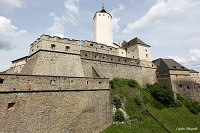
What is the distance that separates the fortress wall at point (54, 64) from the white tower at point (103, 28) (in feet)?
31.1

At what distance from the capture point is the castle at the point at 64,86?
250 inches

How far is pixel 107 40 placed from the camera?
792 inches

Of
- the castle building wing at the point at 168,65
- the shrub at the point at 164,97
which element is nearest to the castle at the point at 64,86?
the castle building wing at the point at 168,65

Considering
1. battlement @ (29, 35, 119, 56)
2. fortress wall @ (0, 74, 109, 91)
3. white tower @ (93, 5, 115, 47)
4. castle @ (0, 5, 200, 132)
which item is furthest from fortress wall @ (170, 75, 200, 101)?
battlement @ (29, 35, 119, 56)

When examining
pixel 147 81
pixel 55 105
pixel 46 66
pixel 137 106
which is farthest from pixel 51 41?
pixel 147 81

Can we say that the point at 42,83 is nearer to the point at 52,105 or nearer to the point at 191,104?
the point at 52,105

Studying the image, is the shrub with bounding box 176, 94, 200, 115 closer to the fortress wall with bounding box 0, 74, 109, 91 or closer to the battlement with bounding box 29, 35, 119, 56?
the fortress wall with bounding box 0, 74, 109, 91

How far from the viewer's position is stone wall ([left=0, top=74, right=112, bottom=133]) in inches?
241

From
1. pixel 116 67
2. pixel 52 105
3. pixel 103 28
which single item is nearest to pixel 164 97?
pixel 116 67

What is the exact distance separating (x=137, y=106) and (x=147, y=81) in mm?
8280

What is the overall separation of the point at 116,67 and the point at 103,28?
368 inches

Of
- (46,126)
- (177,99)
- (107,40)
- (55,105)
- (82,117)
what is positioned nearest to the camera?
(46,126)

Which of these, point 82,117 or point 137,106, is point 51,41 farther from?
point 137,106

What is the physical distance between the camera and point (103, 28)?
2014 centimetres
